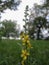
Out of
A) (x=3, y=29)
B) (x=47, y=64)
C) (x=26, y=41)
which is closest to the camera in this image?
(x=26, y=41)

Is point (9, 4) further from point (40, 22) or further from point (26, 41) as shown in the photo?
point (40, 22)

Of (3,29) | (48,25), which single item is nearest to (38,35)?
(48,25)

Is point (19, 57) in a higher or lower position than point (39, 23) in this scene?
higher

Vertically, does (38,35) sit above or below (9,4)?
below

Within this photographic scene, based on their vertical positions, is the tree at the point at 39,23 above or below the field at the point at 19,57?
below

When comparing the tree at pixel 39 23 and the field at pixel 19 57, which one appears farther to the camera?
the tree at pixel 39 23

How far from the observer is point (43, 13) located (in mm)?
61062

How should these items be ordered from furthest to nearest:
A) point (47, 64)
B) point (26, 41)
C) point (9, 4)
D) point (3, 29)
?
point (9, 4), point (3, 29), point (47, 64), point (26, 41)

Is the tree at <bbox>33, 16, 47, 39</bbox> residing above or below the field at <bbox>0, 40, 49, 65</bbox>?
below

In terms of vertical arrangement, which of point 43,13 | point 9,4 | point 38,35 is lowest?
point 38,35

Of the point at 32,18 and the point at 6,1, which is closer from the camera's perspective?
the point at 6,1

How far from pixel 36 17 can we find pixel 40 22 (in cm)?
146

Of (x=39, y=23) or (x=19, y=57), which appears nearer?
(x=19, y=57)

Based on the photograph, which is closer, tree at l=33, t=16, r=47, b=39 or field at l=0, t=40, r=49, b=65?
field at l=0, t=40, r=49, b=65
